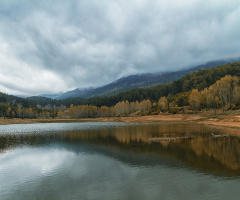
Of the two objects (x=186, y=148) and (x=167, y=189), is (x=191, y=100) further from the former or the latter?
(x=167, y=189)

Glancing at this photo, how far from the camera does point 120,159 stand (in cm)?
3088

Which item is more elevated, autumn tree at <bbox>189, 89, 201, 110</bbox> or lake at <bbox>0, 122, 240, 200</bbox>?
autumn tree at <bbox>189, 89, 201, 110</bbox>

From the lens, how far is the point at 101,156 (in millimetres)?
33375

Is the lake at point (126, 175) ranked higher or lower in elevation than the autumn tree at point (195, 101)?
lower

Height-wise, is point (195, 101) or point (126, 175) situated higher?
point (195, 101)

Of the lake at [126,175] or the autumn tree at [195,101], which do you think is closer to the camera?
the lake at [126,175]

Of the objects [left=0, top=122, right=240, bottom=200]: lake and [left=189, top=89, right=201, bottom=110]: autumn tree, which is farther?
[left=189, top=89, right=201, bottom=110]: autumn tree

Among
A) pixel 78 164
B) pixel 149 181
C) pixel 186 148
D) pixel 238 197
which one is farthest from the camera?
pixel 186 148

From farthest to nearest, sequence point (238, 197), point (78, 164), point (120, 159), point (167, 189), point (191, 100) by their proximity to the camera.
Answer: point (191, 100) → point (120, 159) → point (78, 164) → point (167, 189) → point (238, 197)

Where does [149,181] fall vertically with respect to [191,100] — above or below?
below

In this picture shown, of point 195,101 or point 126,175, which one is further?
point 195,101

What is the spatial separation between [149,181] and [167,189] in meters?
2.82

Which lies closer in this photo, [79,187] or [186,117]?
[79,187]

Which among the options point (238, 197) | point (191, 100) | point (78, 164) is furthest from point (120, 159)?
point (191, 100)
